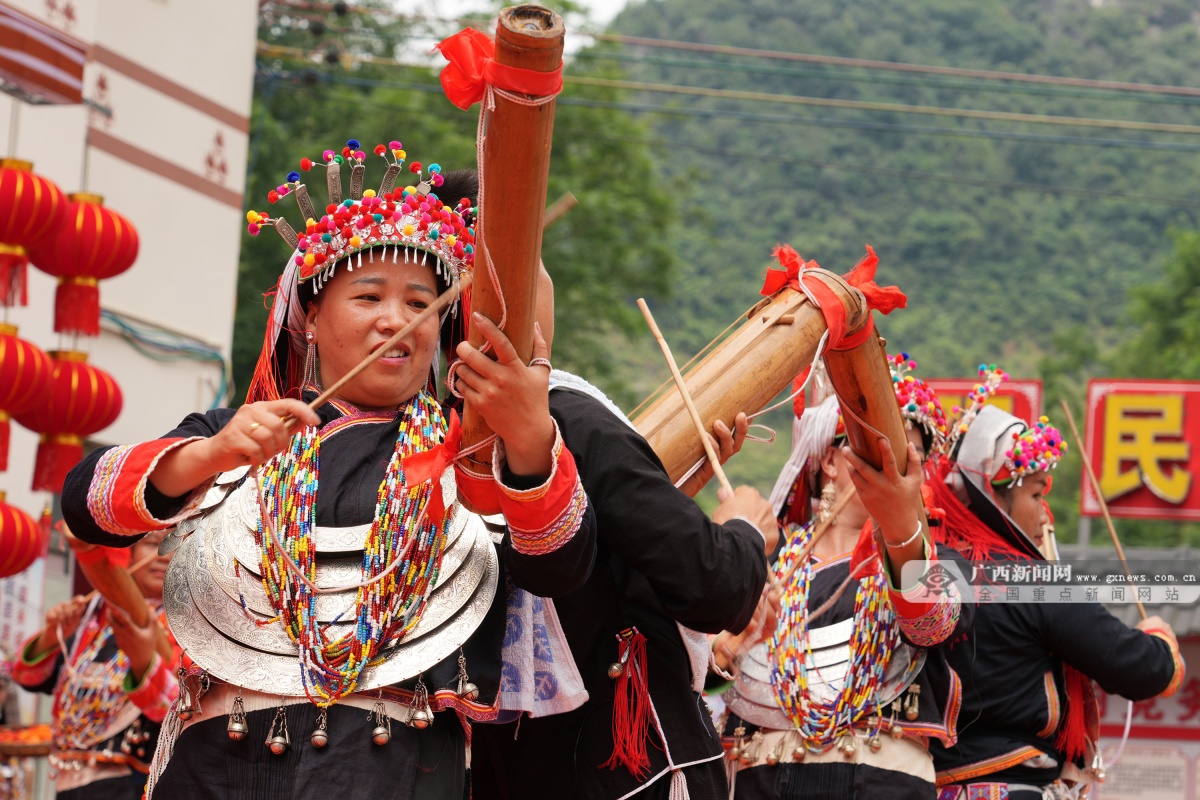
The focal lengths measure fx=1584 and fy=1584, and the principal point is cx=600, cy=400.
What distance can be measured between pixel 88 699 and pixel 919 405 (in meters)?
3.48

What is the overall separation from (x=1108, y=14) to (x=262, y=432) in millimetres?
64333

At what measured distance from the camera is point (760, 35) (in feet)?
202

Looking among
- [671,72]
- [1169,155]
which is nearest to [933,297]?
[1169,155]

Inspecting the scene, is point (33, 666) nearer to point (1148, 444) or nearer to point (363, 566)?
point (363, 566)

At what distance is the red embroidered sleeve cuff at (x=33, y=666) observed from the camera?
21.4 ft

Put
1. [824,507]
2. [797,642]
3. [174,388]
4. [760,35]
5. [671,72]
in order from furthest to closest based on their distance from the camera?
[760,35], [671,72], [174,388], [824,507], [797,642]

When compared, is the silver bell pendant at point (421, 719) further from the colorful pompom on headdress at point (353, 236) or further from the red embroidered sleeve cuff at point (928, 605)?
the red embroidered sleeve cuff at point (928, 605)

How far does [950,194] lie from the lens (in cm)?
5134

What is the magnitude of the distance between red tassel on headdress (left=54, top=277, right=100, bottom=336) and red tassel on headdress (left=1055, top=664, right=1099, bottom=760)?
4.32 m

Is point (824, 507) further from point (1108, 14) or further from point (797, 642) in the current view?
point (1108, 14)

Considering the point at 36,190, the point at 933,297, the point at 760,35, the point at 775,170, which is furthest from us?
the point at 760,35

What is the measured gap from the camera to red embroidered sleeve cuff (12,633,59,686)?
6516 mm

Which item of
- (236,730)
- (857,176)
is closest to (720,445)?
(236,730)

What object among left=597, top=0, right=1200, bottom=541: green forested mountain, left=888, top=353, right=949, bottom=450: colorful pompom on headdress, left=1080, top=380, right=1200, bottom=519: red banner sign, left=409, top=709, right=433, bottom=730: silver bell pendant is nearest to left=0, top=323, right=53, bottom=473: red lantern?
left=888, top=353, right=949, bottom=450: colorful pompom on headdress
